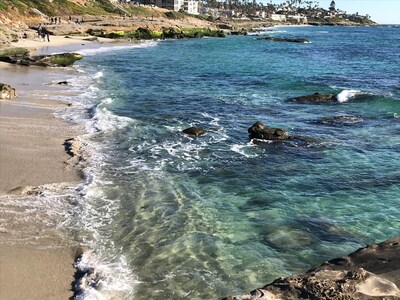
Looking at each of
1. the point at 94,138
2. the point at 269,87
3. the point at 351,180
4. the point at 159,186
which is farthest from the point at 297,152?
the point at 269,87

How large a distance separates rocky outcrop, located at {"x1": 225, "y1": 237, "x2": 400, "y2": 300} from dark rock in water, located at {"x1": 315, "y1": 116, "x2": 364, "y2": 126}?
15228 mm

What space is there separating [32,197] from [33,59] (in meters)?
28.5

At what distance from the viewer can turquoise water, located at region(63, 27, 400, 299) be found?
336 inches

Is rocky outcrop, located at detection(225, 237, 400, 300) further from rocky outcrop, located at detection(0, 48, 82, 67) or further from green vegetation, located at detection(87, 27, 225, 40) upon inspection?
green vegetation, located at detection(87, 27, 225, 40)

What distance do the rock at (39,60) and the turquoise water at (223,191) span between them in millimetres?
12120

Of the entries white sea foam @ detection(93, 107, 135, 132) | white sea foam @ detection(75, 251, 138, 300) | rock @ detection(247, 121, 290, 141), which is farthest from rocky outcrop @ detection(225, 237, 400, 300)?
white sea foam @ detection(93, 107, 135, 132)

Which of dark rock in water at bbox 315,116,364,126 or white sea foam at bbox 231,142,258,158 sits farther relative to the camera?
dark rock in water at bbox 315,116,364,126

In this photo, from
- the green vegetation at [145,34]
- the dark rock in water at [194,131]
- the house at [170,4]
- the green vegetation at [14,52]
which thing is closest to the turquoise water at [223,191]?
the dark rock in water at [194,131]

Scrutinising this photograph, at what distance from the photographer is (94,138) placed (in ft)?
56.2

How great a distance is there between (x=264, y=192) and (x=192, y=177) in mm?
2411

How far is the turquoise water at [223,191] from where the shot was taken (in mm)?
8531

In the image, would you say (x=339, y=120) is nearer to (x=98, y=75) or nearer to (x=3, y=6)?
(x=98, y=75)

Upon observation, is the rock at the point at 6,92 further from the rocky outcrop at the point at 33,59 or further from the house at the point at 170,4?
the house at the point at 170,4

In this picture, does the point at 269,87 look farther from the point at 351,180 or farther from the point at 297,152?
the point at 351,180
